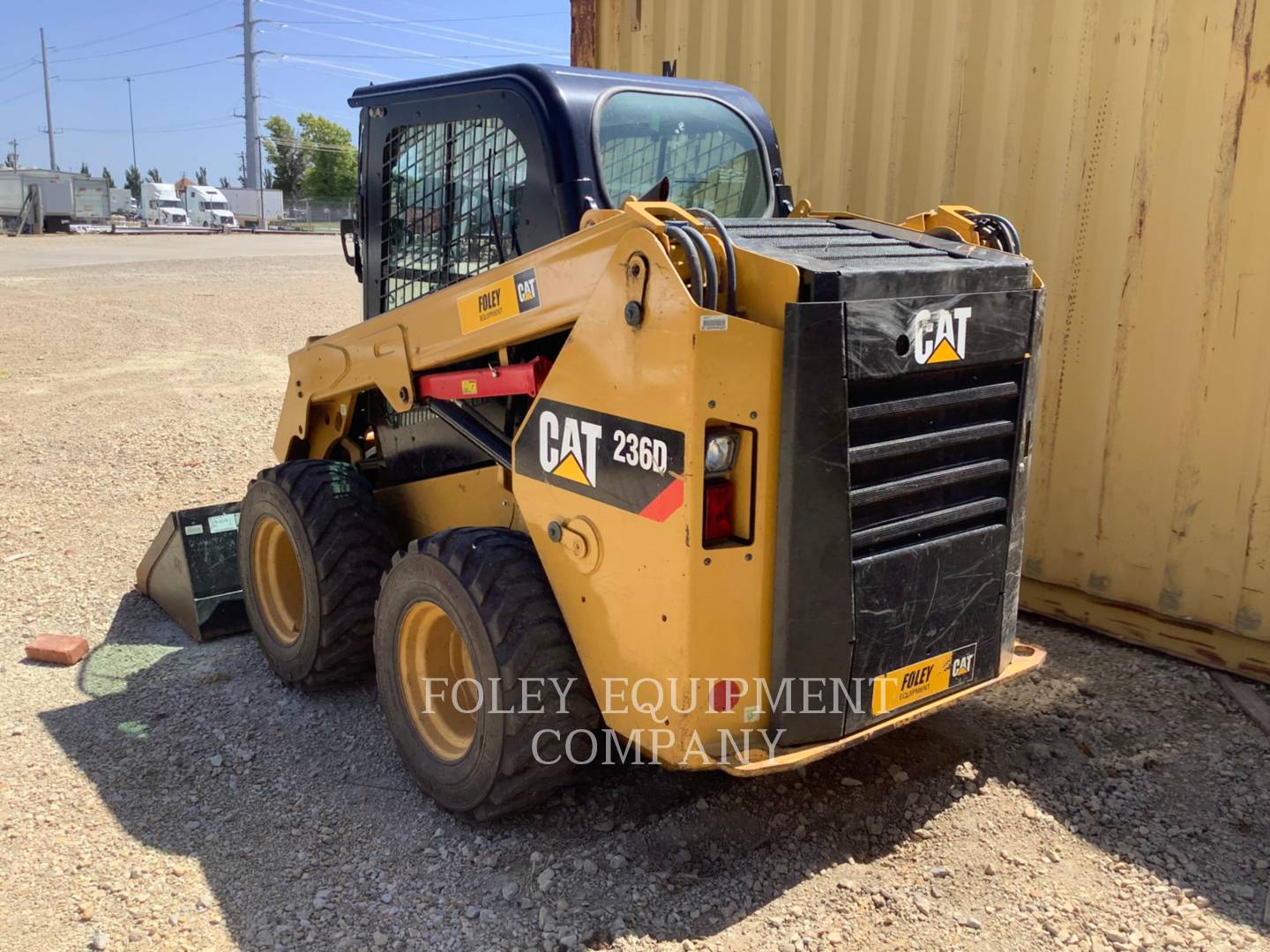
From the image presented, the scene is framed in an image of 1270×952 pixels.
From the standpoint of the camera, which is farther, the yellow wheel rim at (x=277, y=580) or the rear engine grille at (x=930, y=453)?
the yellow wheel rim at (x=277, y=580)

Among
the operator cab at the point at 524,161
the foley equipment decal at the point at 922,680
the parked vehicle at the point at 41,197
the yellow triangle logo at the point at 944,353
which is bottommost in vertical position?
the foley equipment decal at the point at 922,680

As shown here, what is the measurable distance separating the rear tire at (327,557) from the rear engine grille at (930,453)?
2072 millimetres

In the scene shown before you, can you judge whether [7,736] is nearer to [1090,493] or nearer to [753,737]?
[753,737]

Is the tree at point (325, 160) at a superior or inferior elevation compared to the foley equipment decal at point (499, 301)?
superior

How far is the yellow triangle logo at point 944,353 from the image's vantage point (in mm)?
2947

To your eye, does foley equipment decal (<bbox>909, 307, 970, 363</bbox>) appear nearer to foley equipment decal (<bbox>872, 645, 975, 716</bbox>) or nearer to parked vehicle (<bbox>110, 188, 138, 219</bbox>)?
foley equipment decal (<bbox>872, 645, 975, 716</bbox>)

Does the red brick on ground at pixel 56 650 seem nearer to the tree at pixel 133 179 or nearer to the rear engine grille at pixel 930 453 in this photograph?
the rear engine grille at pixel 930 453

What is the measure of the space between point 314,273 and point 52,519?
61.9 ft

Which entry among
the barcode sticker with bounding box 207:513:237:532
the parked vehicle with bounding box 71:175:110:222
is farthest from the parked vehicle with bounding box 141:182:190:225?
the barcode sticker with bounding box 207:513:237:532

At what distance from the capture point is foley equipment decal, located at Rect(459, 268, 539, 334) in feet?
10.6

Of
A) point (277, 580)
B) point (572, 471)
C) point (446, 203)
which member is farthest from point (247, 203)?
point (572, 471)

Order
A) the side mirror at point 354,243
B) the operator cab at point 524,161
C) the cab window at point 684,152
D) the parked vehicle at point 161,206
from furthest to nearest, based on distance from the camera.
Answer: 1. the parked vehicle at point 161,206
2. the side mirror at point 354,243
3. the cab window at point 684,152
4. the operator cab at point 524,161

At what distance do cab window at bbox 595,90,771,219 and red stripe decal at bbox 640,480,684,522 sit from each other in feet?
3.98

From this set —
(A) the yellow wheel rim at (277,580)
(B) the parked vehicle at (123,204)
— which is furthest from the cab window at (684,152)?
(B) the parked vehicle at (123,204)
